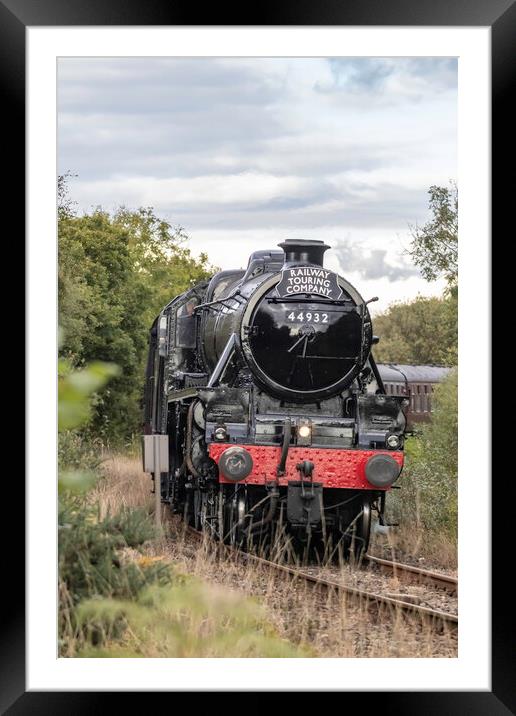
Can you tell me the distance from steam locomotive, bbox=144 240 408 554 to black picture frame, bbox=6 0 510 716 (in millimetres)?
4218

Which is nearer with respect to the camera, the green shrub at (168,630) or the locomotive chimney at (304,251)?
the green shrub at (168,630)

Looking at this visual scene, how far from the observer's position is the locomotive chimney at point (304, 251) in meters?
9.91

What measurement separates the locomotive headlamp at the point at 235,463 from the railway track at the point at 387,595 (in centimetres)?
64

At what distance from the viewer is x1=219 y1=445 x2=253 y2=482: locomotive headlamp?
9.18 meters

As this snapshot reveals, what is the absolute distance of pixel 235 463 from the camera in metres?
9.22

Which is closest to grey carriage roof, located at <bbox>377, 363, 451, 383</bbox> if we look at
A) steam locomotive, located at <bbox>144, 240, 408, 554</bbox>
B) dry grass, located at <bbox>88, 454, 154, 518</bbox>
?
dry grass, located at <bbox>88, 454, 154, 518</bbox>

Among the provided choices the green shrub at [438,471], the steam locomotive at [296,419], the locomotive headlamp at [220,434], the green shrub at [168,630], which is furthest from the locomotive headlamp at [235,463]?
the green shrub at [168,630]

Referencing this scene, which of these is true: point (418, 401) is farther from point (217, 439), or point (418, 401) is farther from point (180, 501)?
point (217, 439)

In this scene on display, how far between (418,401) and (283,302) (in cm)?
1141

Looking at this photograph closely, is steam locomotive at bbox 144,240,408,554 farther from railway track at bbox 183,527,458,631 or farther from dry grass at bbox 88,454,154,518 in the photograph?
dry grass at bbox 88,454,154,518
